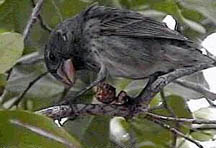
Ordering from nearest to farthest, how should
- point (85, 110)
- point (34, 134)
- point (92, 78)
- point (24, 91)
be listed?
point (34, 134), point (85, 110), point (24, 91), point (92, 78)

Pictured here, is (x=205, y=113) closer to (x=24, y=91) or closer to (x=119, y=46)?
(x=119, y=46)

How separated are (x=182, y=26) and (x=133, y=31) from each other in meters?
0.09

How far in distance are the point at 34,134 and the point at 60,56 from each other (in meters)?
0.44

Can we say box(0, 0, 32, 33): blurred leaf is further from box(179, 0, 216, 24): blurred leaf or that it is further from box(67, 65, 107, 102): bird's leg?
box(179, 0, 216, 24): blurred leaf

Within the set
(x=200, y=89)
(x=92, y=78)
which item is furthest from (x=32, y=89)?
(x=200, y=89)

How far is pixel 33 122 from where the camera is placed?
0.40 metres

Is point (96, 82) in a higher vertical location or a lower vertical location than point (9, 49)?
lower

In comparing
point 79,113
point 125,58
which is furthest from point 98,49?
point 79,113

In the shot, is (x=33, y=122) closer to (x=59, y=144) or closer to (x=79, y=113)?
(x=59, y=144)

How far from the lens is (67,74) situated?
0.75 metres

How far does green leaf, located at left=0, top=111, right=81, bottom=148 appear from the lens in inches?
15.4

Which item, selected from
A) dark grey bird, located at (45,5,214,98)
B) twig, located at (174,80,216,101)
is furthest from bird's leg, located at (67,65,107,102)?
twig, located at (174,80,216,101)

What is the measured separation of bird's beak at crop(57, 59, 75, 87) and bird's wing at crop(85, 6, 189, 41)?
9cm

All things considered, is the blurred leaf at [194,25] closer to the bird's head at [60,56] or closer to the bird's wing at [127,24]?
the bird's wing at [127,24]
